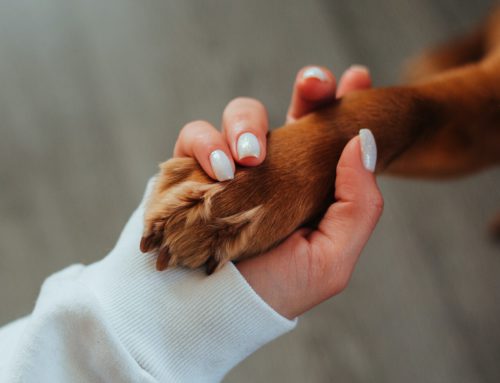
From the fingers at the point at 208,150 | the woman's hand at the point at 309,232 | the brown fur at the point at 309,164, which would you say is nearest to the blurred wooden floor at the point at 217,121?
the brown fur at the point at 309,164

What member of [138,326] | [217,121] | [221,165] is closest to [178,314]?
[138,326]

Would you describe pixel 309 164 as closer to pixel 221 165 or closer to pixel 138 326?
pixel 221 165

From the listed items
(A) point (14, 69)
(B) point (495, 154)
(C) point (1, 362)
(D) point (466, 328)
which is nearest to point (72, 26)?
(A) point (14, 69)

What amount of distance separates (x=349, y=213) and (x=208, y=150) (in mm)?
235

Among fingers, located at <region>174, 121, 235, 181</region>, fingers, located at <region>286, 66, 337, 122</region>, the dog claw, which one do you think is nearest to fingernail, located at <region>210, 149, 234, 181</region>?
fingers, located at <region>174, 121, 235, 181</region>

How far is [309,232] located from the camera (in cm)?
75

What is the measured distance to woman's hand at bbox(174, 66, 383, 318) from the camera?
0.67 m

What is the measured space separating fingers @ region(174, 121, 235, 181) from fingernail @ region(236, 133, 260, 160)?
0.02 meters

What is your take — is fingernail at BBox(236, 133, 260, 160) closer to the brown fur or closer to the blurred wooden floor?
the brown fur

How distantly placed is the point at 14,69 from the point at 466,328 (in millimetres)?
1584

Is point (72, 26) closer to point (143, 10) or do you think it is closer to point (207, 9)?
point (143, 10)

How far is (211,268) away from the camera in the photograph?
0.63 m

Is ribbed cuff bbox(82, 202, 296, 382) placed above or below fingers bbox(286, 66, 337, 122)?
below

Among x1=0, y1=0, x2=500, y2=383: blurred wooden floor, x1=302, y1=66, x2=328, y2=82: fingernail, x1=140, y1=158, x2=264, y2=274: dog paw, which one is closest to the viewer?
x1=140, y1=158, x2=264, y2=274: dog paw
